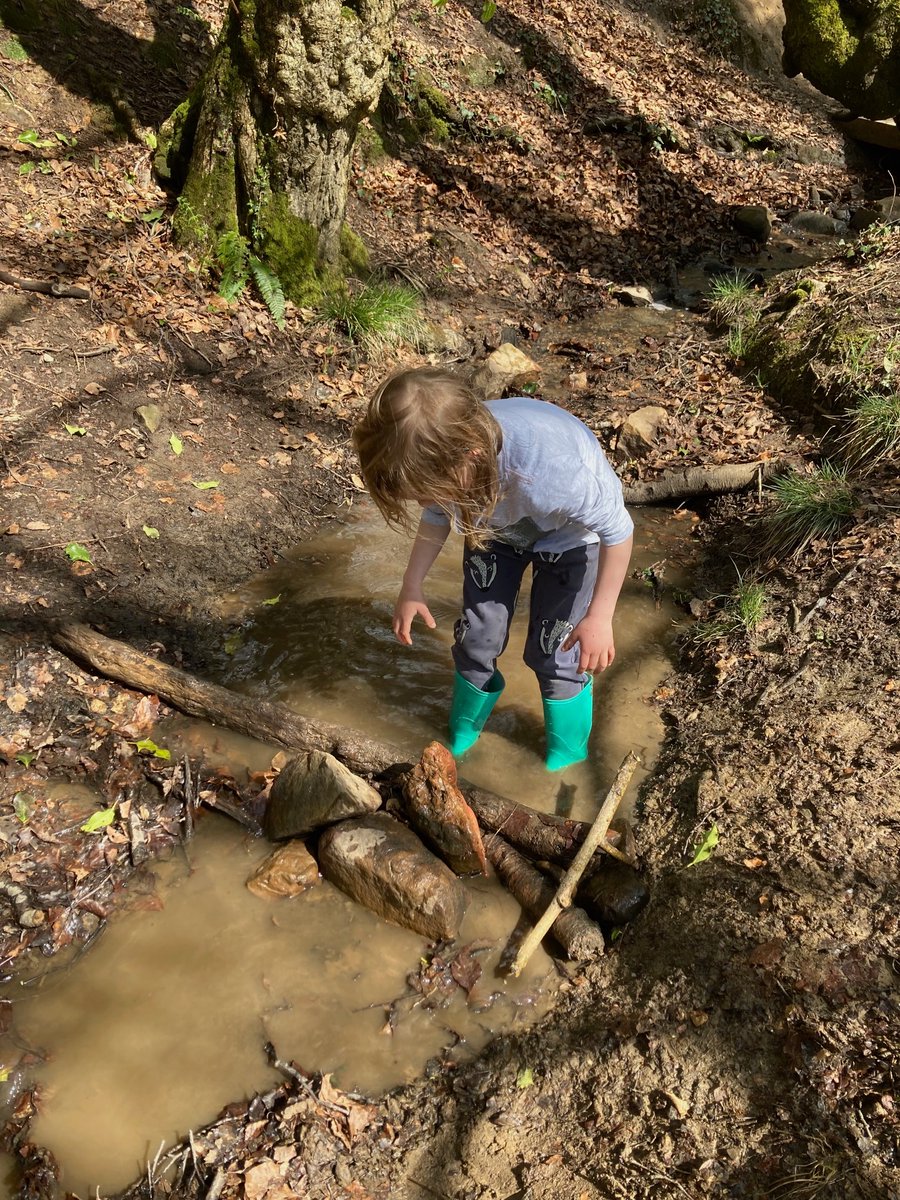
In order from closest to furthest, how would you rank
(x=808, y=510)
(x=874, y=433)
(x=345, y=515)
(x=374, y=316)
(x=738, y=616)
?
(x=738, y=616) < (x=808, y=510) < (x=874, y=433) < (x=345, y=515) < (x=374, y=316)

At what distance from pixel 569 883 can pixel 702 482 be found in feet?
10.8

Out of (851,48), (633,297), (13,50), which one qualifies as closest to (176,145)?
(13,50)

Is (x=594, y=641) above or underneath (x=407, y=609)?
above

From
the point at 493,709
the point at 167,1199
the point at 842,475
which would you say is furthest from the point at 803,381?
the point at 167,1199

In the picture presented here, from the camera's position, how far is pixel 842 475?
4.64 metres

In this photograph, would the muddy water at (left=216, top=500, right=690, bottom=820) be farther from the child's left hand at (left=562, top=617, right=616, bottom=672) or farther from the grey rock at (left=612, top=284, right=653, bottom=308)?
the grey rock at (left=612, top=284, right=653, bottom=308)

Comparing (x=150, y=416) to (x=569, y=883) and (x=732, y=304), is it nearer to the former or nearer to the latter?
(x=569, y=883)

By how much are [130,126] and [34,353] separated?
2.88 meters

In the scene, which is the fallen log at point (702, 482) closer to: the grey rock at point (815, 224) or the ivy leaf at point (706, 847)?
the ivy leaf at point (706, 847)

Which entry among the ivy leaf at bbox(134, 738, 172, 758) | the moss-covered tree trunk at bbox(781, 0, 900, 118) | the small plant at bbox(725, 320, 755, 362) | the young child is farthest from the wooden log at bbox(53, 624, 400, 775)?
the moss-covered tree trunk at bbox(781, 0, 900, 118)

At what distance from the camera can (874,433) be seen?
15.6ft

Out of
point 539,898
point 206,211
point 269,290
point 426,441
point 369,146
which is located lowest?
point 539,898

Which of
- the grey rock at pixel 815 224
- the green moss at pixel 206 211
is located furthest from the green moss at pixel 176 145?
the grey rock at pixel 815 224

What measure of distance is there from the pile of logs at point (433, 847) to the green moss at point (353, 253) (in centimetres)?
470
